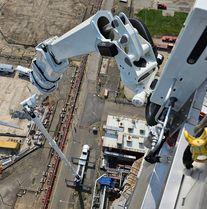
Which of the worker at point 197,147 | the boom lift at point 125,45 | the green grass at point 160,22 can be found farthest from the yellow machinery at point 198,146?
the green grass at point 160,22

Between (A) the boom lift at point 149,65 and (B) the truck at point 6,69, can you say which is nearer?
(A) the boom lift at point 149,65

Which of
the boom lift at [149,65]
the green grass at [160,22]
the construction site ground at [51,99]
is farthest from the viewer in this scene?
the green grass at [160,22]

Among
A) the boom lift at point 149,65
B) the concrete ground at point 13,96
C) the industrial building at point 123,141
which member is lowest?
the boom lift at point 149,65

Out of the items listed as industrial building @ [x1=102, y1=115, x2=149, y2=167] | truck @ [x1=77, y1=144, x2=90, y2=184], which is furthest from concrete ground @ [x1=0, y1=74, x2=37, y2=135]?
industrial building @ [x1=102, y1=115, x2=149, y2=167]

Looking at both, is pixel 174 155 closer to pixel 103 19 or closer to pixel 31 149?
pixel 103 19

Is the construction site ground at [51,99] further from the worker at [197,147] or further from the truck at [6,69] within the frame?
the worker at [197,147]

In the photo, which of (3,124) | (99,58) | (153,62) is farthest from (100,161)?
(153,62)

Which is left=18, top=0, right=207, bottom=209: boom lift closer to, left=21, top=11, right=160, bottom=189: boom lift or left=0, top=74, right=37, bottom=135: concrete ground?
left=21, top=11, right=160, bottom=189: boom lift
